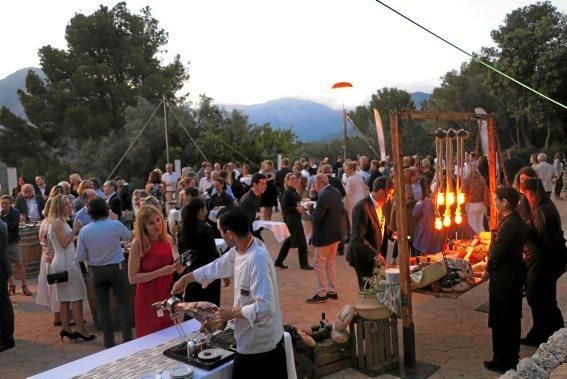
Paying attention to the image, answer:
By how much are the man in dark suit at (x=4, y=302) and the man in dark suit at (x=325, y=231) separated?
3.64 metres

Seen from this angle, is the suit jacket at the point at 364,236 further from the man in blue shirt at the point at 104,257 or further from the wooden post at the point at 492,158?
the man in blue shirt at the point at 104,257

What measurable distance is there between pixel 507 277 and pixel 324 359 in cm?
182

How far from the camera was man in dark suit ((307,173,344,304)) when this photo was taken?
6.50 m

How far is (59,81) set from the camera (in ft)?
93.0

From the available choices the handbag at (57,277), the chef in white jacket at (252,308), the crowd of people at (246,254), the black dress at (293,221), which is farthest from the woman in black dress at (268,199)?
the chef in white jacket at (252,308)

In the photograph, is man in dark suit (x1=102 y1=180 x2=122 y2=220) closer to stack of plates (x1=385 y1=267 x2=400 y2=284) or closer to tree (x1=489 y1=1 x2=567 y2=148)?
stack of plates (x1=385 y1=267 x2=400 y2=284)

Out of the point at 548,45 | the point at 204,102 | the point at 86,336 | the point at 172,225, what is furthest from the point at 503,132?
the point at 86,336

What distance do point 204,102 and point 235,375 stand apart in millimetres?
24558

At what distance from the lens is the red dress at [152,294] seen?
397 centimetres

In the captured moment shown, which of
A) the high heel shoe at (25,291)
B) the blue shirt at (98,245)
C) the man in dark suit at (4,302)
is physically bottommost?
the high heel shoe at (25,291)

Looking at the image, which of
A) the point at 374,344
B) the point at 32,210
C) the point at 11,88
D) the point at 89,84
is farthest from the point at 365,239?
the point at 11,88

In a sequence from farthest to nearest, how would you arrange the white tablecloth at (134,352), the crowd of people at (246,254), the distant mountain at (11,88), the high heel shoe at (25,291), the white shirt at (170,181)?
the distant mountain at (11,88)
the white shirt at (170,181)
the high heel shoe at (25,291)
the white tablecloth at (134,352)
the crowd of people at (246,254)

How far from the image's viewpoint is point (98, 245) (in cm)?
489

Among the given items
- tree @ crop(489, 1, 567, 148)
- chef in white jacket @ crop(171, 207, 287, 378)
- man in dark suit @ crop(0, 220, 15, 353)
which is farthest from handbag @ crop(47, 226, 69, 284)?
tree @ crop(489, 1, 567, 148)
